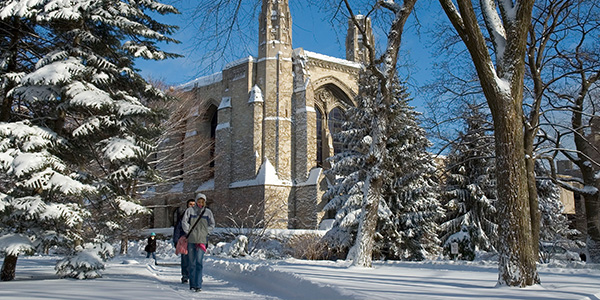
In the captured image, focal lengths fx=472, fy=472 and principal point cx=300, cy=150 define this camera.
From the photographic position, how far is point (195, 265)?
6637 mm

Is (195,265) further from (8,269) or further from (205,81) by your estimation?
(205,81)

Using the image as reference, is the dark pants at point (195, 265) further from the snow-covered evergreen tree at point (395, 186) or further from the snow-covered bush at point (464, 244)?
the snow-covered bush at point (464, 244)

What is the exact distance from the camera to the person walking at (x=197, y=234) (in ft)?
21.7

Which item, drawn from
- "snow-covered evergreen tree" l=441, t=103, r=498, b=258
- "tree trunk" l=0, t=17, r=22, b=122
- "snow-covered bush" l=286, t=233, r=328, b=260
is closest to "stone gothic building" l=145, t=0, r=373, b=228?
"snow-covered bush" l=286, t=233, r=328, b=260

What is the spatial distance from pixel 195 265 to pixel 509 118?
470 centimetres

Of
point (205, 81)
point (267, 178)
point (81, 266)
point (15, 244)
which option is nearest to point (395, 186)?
point (267, 178)

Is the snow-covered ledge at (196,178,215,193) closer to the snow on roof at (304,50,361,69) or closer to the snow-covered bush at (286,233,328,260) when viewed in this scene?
the snow on roof at (304,50,361,69)

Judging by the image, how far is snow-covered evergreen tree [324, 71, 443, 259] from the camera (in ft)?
54.5

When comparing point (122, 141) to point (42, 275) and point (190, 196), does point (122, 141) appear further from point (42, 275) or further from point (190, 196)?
point (190, 196)

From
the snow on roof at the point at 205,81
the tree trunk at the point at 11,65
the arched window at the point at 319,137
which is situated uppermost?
the snow on roof at the point at 205,81

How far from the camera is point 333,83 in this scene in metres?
30.4

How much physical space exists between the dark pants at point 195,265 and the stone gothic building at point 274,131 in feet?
59.5

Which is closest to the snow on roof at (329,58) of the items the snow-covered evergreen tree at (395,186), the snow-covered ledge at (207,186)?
the snow-covered ledge at (207,186)

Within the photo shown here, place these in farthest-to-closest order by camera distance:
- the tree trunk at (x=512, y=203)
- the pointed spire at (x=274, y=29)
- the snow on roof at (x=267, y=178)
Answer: the pointed spire at (x=274, y=29), the snow on roof at (x=267, y=178), the tree trunk at (x=512, y=203)
